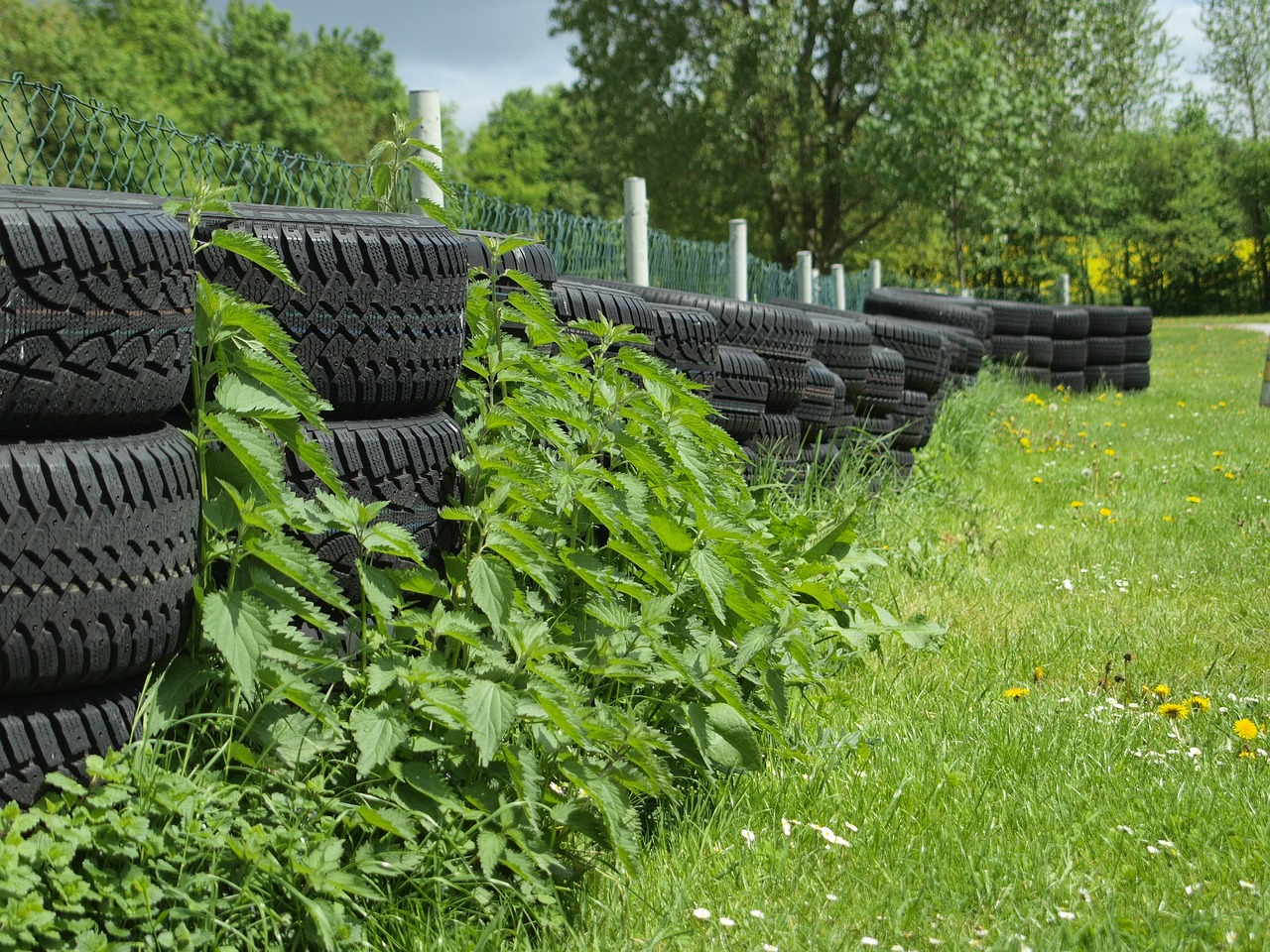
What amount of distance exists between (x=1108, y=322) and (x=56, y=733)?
13765 mm

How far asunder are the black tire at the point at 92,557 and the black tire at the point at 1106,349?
13388 millimetres

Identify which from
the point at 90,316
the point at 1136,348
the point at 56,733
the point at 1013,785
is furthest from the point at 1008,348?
the point at 56,733

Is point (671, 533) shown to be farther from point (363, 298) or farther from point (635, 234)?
point (635, 234)

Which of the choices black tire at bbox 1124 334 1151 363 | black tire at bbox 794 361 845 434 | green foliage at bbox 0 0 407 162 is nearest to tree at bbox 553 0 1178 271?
black tire at bbox 1124 334 1151 363

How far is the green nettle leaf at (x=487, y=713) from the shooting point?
6.25ft

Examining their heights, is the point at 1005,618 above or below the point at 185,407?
below

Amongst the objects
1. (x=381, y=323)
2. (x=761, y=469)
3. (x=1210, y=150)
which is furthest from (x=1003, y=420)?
(x=1210, y=150)

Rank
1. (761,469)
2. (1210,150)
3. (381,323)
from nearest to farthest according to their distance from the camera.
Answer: (381,323) → (761,469) → (1210,150)

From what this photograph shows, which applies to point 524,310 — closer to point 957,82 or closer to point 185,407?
point 185,407

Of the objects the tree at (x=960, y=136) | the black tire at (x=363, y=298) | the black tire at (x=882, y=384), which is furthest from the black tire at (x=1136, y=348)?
the black tire at (x=363, y=298)

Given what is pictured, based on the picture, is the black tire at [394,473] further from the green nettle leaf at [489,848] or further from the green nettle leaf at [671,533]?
the green nettle leaf at [489,848]

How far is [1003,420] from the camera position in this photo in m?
9.10

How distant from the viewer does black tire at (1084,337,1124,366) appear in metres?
13.8

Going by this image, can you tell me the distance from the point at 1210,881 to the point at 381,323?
6.59 ft
